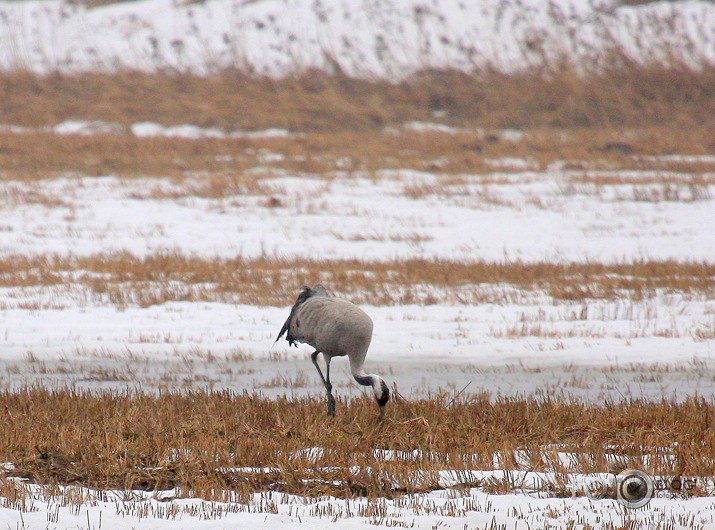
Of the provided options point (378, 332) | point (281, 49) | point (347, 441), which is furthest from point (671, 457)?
point (281, 49)

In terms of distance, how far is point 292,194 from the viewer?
2170 cm

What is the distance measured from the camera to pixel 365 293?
12.4 meters

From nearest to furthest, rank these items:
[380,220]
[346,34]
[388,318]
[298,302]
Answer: [298,302]
[388,318]
[380,220]
[346,34]

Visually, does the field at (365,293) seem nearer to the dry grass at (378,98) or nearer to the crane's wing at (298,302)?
the dry grass at (378,98)

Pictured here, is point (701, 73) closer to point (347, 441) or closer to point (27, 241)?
point (27, 241)

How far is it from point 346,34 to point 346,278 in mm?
29656

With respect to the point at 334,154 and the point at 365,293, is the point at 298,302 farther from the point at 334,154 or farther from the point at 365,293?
the point at 334,154

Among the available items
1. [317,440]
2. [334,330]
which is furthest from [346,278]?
[317,440]

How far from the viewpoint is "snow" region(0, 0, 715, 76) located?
38531 mm

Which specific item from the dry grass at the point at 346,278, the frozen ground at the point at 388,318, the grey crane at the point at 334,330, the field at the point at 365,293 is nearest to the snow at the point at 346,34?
the field at the point at 365,293

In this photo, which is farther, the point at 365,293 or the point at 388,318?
the point at 365,293

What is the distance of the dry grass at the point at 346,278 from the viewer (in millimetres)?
12172

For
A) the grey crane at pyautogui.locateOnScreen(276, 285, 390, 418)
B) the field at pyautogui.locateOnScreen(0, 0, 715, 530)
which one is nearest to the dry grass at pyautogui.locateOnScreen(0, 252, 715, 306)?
the field at pyautogui.locateOnScreen(0, 0, 715, 530)

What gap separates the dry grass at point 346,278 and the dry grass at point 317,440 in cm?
482
